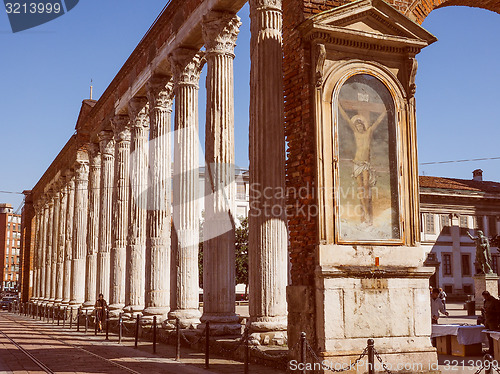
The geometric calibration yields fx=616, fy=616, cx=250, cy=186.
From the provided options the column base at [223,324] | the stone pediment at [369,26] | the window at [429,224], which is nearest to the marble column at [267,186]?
the stone pediment at [369,26]

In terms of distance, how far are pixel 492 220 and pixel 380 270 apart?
5098cm

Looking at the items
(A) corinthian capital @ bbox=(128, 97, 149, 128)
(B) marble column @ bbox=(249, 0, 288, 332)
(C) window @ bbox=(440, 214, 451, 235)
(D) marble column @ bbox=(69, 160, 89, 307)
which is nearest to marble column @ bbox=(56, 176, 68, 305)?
(D) marble column @ bbox=(69, 160, 89, 307)

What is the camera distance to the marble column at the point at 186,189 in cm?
1611

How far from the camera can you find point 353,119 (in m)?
9.83

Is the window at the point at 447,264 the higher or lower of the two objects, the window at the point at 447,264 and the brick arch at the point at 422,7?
the lower

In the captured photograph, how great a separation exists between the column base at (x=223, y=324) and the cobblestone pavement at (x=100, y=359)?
24.2 inches

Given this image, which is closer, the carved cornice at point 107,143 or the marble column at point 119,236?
the marble column at point 119,236

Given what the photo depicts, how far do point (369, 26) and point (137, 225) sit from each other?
13.0m

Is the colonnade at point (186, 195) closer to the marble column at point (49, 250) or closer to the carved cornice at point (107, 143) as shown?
the carved cornice at point (107, 143)

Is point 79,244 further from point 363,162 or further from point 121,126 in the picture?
point 363,162

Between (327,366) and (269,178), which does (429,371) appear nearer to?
(327,366)

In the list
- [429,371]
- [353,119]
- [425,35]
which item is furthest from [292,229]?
[425,35]

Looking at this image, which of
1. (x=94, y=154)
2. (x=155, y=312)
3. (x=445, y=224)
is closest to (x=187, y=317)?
(x=155, y=312)

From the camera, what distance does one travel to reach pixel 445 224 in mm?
54281
